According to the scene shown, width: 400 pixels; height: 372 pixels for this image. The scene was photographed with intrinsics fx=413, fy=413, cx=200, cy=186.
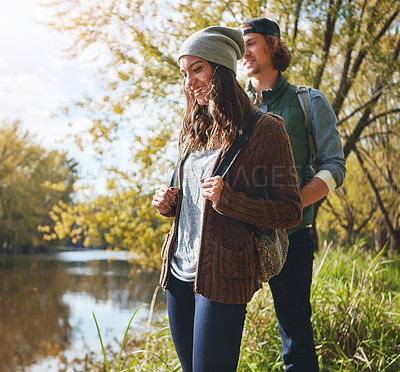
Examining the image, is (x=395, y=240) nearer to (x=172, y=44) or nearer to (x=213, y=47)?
(x=172, y=44)

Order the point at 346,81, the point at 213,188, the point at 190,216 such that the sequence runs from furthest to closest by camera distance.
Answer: the point at 346,81 → the point at 190,216 → the point at 213,188

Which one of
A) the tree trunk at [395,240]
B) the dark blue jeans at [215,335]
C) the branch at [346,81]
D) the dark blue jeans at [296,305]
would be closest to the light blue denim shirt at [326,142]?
the dark blue jeans at [296,305]

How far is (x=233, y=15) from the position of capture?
17.1 ft

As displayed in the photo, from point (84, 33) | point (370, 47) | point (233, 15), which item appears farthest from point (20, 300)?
point (370, 47)

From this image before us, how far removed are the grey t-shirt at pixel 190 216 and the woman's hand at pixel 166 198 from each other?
0.18ft

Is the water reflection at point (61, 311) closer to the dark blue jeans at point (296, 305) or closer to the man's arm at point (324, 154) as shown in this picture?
the dark blue jeans at point (296, 305)

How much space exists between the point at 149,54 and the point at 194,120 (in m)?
4.42

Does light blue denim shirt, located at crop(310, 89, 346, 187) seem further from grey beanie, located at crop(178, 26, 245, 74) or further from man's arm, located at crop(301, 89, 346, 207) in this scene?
grey beanie, located at crop(178, 26, 245, 74)

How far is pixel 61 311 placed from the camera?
451 inches

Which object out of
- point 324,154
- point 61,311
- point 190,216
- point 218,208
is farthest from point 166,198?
point 61,311

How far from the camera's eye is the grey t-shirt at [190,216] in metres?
1.46

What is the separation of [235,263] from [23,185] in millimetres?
26887

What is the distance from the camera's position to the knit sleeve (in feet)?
4.44

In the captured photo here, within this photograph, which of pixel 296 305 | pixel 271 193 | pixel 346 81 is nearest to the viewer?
pixel 271 193
